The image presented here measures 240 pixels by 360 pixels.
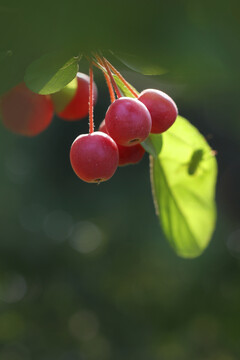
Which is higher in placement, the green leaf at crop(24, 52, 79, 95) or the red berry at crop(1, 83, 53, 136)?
the green leaf at crop(24, 52, 79, 95)

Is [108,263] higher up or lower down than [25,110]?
lower down

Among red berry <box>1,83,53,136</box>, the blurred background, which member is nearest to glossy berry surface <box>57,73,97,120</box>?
red berry <box>1,83,53,136</box>

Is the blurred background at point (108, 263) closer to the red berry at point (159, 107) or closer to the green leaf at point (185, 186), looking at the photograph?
the green leaf at point (185, 186)

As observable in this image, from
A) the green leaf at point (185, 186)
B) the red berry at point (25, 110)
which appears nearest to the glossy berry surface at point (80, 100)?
the red berry at point (25, 110)

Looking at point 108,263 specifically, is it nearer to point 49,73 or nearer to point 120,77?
point 120,77

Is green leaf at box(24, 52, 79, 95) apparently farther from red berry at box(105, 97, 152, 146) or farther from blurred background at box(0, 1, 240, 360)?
blurred background at box(0, 1, 240, 360)

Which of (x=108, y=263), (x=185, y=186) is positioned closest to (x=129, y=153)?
(x=185, y=186)

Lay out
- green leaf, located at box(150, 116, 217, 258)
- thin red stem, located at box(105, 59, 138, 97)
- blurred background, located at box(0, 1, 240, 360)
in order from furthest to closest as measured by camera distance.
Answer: blurred background, located at box(0, 1, 240, 360) < green leaf, located at box(150, 116, 217, 258) < thin red stem, located at box(105, 59, 138, 97)
